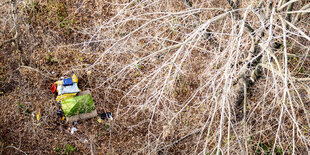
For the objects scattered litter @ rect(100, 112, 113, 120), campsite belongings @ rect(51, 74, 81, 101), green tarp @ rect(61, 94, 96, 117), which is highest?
campsite belongings @ rect(51, 74, 81, 101)

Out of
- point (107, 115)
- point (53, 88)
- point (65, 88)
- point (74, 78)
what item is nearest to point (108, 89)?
point (107, 115)

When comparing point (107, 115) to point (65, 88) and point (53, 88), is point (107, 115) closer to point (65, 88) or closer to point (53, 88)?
point (65, 88)

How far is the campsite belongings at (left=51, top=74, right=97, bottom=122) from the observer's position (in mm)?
5518

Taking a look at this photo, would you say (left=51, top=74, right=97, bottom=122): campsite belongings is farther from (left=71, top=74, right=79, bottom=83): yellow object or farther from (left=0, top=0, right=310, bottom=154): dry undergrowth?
(left=0, top=0, right=310, bottom=154): dry undergrowth

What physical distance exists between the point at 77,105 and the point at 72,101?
0.13 meters

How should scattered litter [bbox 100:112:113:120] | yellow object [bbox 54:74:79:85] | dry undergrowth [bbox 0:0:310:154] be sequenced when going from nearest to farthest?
dry undergrowth [bbox 0:0:310:154] < yellow object [bbox 54:74:79:85] < scattered litter [bbox 100:112:113:120]

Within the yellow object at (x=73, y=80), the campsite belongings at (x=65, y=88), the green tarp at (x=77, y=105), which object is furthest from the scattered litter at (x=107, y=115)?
the yellow object at (x=73, y=80)

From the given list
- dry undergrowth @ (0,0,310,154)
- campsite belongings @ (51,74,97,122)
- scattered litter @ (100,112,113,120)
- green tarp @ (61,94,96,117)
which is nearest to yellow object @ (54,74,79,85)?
campsite belongings @ (51,74,97,122)

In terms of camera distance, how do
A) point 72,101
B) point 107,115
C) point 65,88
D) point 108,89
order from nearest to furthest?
point 72,101 → point 65,88 → point 107,115 → point 108,89

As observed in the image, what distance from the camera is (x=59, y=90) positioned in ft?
18.3

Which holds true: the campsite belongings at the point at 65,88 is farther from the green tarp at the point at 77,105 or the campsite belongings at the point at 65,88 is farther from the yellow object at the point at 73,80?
the green tarp at the point at 77,105

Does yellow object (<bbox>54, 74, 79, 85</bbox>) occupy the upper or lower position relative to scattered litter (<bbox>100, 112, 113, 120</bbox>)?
upper

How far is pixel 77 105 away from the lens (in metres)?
5.53

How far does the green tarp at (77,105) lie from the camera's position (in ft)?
18.0
